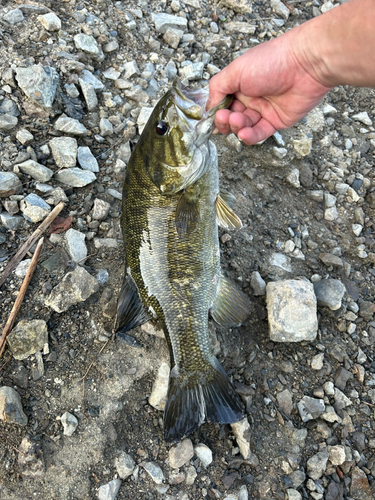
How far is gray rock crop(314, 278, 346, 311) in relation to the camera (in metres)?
3.81

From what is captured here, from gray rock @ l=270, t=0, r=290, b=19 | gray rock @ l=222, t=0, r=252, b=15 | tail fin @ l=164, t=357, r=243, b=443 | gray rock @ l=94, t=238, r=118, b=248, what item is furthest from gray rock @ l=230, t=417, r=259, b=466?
gray rock @ l=270, t=0, r=290, b=19

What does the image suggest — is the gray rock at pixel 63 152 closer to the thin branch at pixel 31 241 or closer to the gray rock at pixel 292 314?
the thin branch at pixel 31 241

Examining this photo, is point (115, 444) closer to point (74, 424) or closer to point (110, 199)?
point (74, 424)

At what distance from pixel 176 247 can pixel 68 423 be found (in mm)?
1626

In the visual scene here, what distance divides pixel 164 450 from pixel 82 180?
2594mm

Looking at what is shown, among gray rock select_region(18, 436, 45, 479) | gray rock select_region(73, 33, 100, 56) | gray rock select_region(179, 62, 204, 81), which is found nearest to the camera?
gray rock select_region(18, 436, 45, 479)

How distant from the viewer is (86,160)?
412 cm

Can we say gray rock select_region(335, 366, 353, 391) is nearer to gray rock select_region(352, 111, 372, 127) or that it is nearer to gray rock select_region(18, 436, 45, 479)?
gray rock select_region(18, 436, 45, 479)

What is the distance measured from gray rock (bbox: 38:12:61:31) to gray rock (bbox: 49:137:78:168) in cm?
149

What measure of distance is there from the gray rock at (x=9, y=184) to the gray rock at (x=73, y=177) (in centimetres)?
38

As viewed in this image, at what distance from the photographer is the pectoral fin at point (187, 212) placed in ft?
10.5

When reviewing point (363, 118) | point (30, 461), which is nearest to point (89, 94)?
point (363, 118)

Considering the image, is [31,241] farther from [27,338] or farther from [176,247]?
[176,247]

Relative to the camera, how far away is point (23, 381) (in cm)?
320
